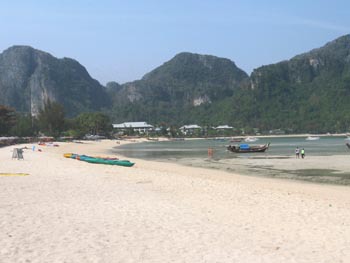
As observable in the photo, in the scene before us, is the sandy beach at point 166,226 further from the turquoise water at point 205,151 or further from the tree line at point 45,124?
the tree line at point 45,124

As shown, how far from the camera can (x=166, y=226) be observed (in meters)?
10.4

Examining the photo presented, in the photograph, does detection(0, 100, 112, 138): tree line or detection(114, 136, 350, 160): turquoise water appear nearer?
detection(114, 136, 350, 160): turquoise water

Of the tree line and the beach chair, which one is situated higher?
the tree line

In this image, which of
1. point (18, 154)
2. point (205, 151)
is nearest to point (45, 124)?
point (205, 151)

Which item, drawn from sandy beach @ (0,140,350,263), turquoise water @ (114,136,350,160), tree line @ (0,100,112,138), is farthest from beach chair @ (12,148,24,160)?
tree line @ (0,100,112,138)

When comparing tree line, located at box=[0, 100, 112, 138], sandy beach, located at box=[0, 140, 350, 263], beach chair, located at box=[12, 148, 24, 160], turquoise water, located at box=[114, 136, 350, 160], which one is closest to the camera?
sandy beach, located at box=[0, 140, 350, 263]

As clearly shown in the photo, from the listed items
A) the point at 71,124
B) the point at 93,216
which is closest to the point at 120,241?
the point at 93,216

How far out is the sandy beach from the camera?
26.5 feet

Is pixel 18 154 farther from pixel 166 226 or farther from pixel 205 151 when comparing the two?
pixel 205 151

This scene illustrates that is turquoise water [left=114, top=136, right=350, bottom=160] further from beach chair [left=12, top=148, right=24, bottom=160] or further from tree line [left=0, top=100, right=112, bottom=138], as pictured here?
tree line [left=0, top=100, right=112, bottom=138]

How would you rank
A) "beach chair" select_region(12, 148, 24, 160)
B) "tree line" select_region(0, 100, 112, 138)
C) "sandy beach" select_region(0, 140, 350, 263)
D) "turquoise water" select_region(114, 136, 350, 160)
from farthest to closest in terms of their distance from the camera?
1. "tree line" select_region(0, 100, 112, 138)
2. "turquoise water" select_region(114, 136, 350, 160)
3. "beach chair" select_region(12, 148, 24, 160)
4. "sandy beach" select_region(0, 140, 350, 263)

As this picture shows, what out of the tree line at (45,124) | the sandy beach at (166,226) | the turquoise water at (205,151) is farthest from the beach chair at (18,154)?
the tree line at (45,124)

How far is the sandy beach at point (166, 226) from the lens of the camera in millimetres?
8086

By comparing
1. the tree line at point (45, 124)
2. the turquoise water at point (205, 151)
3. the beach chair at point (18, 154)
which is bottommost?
the turquoise water at point (205, 151)
